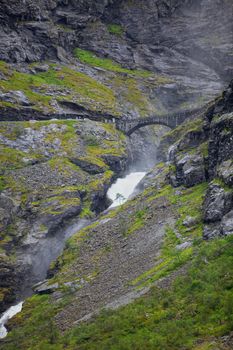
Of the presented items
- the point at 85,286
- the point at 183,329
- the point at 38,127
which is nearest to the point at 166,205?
the point at 85,286

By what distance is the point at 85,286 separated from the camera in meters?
63.2

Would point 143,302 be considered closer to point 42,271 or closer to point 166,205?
point 166,205

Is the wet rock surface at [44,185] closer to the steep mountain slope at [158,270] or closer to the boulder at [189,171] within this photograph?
the steep mountain slope at [158,270]

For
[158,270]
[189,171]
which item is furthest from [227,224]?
[189,171]

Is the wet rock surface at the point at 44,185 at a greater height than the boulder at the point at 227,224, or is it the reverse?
the boulder at the point at 227,224

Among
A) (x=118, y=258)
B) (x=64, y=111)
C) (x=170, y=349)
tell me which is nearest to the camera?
(x=170, y=349)

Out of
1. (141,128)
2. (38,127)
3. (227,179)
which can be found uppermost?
(227,179)

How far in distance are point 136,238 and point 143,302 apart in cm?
2418

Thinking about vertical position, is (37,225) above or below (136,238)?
below

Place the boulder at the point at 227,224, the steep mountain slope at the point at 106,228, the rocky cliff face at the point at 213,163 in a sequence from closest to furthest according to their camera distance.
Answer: the steep mountain slope at the point at 106,228
the boulder at the point at 227,224
the rocky cliff face at the point at 213,163

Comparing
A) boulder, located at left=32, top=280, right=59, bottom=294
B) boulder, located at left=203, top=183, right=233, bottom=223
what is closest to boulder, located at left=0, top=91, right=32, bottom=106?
boulder, located at left=32, top=280, right=59, bottom=294

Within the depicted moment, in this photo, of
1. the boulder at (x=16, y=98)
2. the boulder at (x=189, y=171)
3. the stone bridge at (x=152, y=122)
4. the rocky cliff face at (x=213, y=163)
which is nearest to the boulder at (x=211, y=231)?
the rocky cliff face at (x=213, y=163)

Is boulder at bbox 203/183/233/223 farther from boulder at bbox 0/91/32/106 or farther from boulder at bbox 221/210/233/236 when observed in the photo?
boulder at bbox 0/91/32/106

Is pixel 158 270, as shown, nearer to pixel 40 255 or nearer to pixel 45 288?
pixel 45 288
